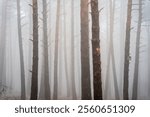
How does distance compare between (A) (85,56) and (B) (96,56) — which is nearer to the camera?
(B) (96,56)

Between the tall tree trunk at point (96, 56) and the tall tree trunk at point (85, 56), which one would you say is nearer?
the tall tree trunk at point (96, 56)

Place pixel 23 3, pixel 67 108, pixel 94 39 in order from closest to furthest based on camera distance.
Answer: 1. pixel 67 108
2. pixel 94 39
3. pixel 23 3

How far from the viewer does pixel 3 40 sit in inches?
1118

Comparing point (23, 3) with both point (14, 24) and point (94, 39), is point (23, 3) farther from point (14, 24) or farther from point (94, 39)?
point (94, 39)

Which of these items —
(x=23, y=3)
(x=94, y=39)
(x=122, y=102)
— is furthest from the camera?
(x=23, y=3)

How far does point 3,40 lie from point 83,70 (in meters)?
19.2

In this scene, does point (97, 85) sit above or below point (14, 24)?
below

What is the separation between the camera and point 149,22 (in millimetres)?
27906

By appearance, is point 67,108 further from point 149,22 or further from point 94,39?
point 149,22

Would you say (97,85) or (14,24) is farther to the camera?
(14,24)

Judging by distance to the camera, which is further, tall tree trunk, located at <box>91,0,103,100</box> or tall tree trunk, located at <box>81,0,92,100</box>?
tall tree trunk, located at <box>81,0,92,100</box>

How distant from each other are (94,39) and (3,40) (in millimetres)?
21133

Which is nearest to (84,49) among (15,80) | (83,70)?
(83,70)

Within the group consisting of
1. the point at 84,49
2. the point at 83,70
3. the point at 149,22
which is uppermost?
the point at 149,22
